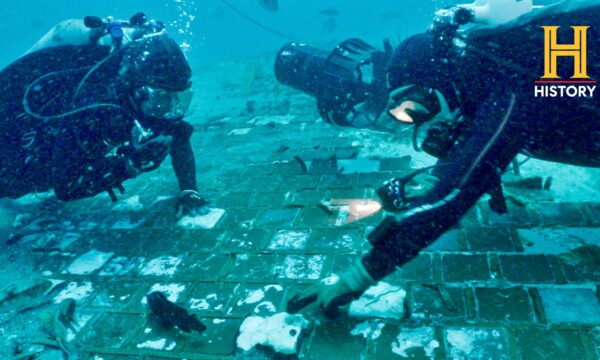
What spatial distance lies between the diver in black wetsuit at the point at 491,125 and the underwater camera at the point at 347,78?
6.27 feet

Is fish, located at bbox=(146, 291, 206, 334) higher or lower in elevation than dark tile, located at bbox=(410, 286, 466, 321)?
higher

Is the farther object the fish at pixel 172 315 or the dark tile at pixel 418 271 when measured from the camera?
the dark tile at pixel 418 271

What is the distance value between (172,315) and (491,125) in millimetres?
2142

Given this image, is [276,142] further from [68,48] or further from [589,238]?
[589,238]

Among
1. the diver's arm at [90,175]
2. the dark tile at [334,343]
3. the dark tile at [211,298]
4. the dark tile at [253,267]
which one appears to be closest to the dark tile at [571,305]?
the dark tile at [334,343]

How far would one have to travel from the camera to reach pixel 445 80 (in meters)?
2.22

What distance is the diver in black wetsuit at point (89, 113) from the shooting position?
130 inches

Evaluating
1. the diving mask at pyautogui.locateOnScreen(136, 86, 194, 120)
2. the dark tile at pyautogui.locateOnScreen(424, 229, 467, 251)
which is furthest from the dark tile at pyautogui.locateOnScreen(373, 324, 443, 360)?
the diving mask at pyautogui.locateOnScreen(136, 86, 194, 120)

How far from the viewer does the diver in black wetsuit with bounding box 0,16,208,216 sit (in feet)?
10.9

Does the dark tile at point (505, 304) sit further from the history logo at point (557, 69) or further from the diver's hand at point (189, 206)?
the diver's hand at point (189, 206)

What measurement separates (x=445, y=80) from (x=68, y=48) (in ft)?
11.4

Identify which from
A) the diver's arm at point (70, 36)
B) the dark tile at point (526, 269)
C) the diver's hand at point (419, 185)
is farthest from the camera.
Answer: the diver's arm at point (70, 36)

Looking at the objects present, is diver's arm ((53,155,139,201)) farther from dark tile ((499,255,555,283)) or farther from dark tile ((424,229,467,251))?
dark tile ((499,255,555,283))

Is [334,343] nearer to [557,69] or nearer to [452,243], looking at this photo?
[452,243]
